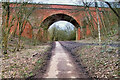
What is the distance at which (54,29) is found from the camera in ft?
144

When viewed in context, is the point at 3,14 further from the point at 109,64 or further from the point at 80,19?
the point at 80,19

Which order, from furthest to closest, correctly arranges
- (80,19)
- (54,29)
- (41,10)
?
1. (54,29)
2. (80,19)
3. (41,10)

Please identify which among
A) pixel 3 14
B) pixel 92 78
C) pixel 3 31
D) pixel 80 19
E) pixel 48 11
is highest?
pixel 48 11

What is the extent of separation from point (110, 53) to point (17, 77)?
4713 mm

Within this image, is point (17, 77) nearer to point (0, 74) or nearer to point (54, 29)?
point (0, 74)

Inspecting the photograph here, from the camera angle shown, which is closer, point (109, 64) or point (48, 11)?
point (109, 64)

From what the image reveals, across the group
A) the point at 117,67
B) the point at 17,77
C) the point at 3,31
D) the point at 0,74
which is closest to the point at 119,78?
the point at 117,67

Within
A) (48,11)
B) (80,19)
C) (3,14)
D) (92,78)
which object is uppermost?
(48,11)

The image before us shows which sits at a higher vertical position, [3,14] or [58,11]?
[58,11]

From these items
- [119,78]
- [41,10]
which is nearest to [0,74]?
[119,78]

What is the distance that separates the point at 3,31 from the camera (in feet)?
24.8

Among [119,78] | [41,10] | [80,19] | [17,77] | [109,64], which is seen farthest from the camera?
[80,19]

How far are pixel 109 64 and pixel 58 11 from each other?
827 inches

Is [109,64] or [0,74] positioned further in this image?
[109,64]
